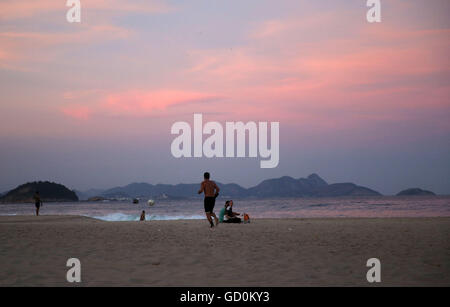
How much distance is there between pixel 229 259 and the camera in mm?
9234

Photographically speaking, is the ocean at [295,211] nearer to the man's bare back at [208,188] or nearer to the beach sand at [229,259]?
the man's bare back at [208,188]

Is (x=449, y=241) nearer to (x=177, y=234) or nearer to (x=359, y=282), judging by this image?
(x=359, y=282)

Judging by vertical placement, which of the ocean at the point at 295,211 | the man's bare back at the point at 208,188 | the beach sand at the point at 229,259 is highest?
the man's bare back at the point at 208,188

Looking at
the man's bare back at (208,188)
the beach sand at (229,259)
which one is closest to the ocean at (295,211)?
the man's bare back at (208,188)

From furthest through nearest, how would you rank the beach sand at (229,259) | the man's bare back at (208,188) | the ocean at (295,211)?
the ocean at (295,211) → the man's bare back at (208,188) → the beach sand at (229,259)

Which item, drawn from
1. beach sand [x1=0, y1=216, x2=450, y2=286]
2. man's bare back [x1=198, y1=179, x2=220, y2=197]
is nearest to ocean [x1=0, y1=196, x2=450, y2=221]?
man's bare back [x1=198, y1=179, x2=220, y2=197]

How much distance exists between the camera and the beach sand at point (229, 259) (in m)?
7.31

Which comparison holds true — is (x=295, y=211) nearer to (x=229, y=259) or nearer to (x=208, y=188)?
(x=208, y=188)

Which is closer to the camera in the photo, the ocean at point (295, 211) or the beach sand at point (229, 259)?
the beach sand at point (229, 259)

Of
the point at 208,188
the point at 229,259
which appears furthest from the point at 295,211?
the point at 229,259

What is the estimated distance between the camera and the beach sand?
731cm
